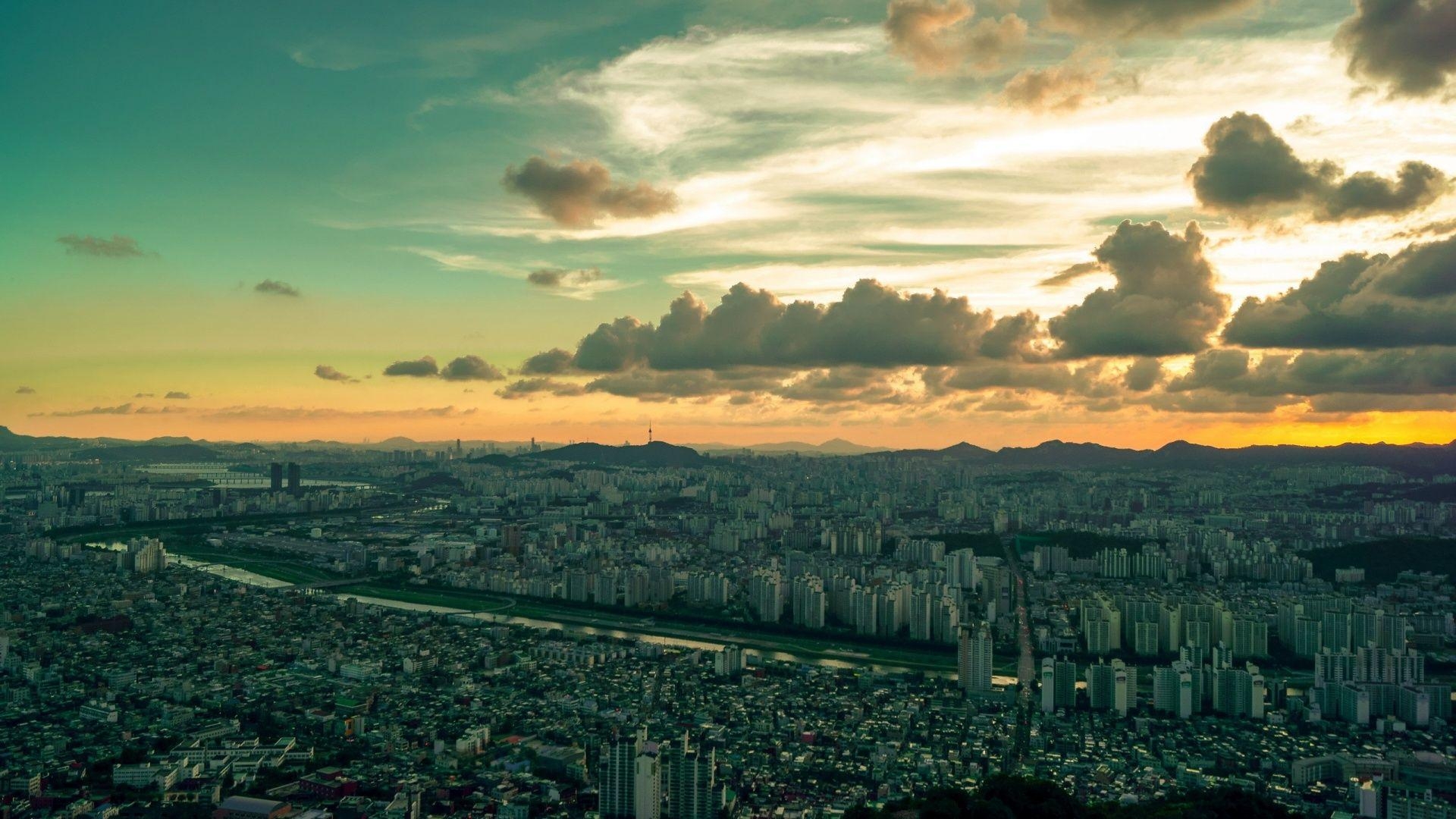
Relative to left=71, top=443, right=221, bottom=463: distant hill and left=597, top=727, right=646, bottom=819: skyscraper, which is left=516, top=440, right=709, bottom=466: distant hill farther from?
left=597, top=727, right=646, bottom=819: skyscraper

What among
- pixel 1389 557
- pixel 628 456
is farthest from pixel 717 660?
pixel 628 456

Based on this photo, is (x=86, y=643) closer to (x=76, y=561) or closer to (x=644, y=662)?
(x=644, y=662)

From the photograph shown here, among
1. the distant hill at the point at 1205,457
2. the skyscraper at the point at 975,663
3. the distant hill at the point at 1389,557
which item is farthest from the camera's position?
the distant hill at the point at 1205,457

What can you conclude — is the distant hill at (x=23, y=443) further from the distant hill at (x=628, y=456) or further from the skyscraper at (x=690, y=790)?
the skyscraper at (x=690, y=790)

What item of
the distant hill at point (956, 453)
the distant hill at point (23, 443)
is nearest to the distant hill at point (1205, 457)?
the distant hill at point (956, 453)

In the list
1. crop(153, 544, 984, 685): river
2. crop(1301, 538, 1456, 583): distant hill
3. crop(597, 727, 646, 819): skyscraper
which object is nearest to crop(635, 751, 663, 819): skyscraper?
crop(597, 727, 646, 819): skyscraper

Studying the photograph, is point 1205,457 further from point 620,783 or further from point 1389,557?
point 620,783

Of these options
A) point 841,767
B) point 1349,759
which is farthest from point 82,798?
point 1349,759
